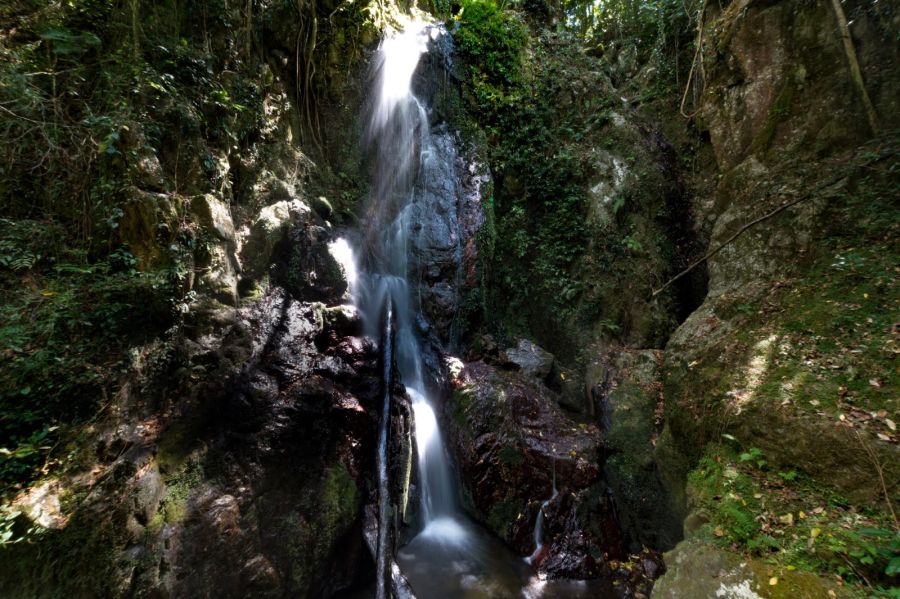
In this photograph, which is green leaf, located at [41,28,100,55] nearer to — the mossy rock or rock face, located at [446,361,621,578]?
rock face, located at [446,361,621,578]

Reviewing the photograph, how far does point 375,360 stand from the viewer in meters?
6.55

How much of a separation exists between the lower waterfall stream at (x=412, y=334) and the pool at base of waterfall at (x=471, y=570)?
0.01 m

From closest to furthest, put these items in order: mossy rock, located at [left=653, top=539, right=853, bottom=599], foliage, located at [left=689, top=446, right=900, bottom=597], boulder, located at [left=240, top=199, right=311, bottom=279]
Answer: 1. foliage, located at [left=689, top=446, right=900, bottom=597]
2. mossy rock, located at [left=653, top=539, right=853, bottom=599]
3. boulder, located at [left=240, top=199, right=311, bottom=279]

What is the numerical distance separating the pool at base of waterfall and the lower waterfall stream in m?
0.01

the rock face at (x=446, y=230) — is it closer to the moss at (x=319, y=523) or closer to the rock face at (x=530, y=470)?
the rock face at (x=530, y=470)

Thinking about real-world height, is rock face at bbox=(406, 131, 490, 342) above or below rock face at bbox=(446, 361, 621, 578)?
above

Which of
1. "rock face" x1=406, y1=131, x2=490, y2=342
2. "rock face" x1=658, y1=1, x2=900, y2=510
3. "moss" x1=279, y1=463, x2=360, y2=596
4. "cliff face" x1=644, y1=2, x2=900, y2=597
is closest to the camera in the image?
"cliff face" x1=644, y1=2, x2=900, y2=597

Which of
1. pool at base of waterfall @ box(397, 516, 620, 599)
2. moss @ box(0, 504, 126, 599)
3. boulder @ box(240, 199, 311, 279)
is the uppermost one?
boulder @ box(240, 199, 311, 279)

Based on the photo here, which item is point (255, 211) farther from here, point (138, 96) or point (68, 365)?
point (68, 365)

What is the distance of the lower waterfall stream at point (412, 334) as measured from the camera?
204 inches

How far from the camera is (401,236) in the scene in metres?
9.01

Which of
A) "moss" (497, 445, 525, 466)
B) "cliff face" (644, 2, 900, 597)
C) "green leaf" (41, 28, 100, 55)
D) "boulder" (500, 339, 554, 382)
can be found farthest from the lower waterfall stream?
"green leaf" (41, 28, 100, 55)

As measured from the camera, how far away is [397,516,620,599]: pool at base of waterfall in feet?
16.5

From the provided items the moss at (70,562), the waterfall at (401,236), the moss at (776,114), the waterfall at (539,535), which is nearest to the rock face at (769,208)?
the moss at (776,114)
